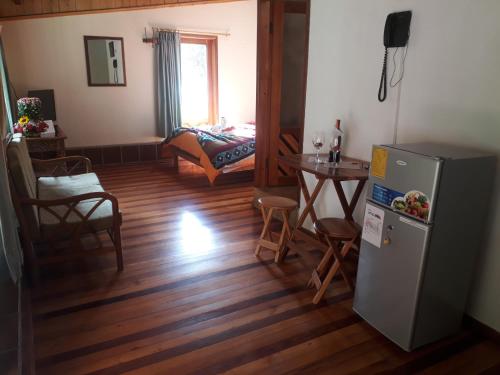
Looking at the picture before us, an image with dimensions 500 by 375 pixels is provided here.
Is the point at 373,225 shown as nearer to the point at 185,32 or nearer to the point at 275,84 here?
the point at 275,84

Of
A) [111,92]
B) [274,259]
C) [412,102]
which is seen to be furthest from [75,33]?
[412,102]

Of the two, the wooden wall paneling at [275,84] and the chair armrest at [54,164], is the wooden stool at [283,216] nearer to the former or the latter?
the wooden wall paneling at [275,84]

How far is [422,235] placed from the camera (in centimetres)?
176

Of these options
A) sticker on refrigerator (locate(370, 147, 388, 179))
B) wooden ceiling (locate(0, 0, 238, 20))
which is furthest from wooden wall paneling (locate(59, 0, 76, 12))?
sticker on refrigerator (locate(370, 147, 388, 179))

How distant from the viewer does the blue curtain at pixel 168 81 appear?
627 centimetres

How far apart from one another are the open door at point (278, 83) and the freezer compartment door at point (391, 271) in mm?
1962

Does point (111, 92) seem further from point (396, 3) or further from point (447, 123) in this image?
point (447, 123)

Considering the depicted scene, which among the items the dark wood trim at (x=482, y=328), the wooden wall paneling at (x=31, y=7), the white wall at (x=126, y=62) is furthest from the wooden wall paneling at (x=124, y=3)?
the dark wood trim at (x=482, y=328)

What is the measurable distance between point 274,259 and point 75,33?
4962mm

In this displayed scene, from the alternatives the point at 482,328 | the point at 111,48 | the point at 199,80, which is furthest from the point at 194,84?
the point at 482,328

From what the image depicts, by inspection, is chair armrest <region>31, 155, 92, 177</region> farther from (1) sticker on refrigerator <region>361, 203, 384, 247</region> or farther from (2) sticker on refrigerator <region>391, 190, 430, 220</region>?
(2) sticker on refrigerator <region>391, 190, 430, 220</region>

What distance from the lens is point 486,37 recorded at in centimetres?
186

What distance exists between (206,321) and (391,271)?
3.56ft

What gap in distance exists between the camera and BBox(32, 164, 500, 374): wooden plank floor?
1.88 m
